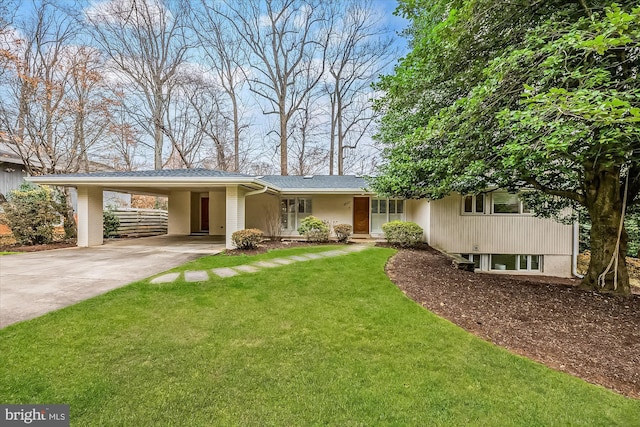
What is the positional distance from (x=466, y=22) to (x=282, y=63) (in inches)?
681

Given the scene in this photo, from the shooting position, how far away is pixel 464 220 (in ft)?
33.8

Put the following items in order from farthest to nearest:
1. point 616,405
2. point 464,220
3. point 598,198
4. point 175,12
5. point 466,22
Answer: point 175,12
point 464,220
point 598,198
point 466,22
point 616,405

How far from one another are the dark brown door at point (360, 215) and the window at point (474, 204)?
3.96 m

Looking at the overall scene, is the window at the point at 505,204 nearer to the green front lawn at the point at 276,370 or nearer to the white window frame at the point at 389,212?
the white window frame at the point at 389,212

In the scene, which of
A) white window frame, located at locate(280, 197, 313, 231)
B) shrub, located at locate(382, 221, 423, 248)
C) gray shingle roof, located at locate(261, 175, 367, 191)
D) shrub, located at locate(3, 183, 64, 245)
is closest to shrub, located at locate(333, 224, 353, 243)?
shrub, located at locate(382, 221, 423, 248)

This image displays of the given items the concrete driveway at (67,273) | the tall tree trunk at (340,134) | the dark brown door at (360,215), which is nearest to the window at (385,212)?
the dark brown door at (360,215)

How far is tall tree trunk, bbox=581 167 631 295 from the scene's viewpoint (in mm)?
5348

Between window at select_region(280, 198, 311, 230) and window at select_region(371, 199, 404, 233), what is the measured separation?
113 inches

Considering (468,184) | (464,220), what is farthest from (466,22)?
(464,220)

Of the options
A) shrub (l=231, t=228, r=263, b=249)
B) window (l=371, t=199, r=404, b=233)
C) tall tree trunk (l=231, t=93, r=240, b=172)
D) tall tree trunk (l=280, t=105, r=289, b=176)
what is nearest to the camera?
shrub (l=231, t=228, r=263, b=249)

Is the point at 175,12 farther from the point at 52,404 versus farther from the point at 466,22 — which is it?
the point at 52,404

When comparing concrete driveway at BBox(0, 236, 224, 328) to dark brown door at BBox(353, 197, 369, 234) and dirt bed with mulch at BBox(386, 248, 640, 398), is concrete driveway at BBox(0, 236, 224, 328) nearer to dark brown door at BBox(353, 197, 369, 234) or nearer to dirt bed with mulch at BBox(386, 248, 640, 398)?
dirt bed with mulch at BBox(386, 248, 640, 398)

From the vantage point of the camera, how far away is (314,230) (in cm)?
1092

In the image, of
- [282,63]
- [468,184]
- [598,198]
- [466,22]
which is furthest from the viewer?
[282,63]
